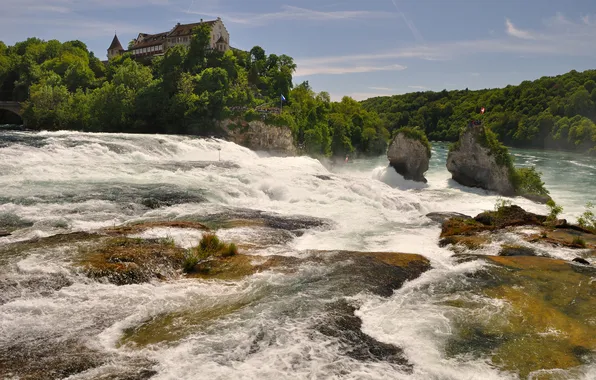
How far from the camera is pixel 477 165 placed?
39875 mm

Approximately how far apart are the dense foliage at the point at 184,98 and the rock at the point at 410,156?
1448 centimetres

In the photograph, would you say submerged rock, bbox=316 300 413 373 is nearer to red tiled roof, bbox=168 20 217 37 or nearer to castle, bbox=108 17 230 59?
castle, bbox=108 17 230 59

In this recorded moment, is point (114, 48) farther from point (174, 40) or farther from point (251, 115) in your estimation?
point (251, 115)

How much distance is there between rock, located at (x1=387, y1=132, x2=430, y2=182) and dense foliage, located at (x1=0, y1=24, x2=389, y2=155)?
1448cm

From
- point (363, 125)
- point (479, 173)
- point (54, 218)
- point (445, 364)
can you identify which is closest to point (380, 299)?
point (445, 364)

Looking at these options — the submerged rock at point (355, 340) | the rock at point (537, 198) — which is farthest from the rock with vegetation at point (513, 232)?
the rock at point (537, 198)

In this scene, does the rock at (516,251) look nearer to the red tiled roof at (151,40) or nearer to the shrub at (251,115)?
the shrub at (251,115)

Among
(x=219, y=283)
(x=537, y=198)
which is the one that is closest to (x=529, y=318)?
(x=219, y=283)

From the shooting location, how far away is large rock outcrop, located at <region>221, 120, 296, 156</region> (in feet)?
164

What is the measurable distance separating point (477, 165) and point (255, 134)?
79.3 feet

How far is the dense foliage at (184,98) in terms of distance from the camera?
51.7 metres

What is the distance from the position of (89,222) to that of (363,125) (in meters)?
69.3

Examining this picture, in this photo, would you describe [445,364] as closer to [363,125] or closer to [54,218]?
[54,218]

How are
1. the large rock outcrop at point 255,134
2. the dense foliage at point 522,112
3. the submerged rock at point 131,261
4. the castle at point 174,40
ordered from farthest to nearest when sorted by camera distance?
the dense foliage at point 522,112 < the castle at point 174,40 < the large rock outcrop at point 255,134 < the submerged rock at point 131,261
